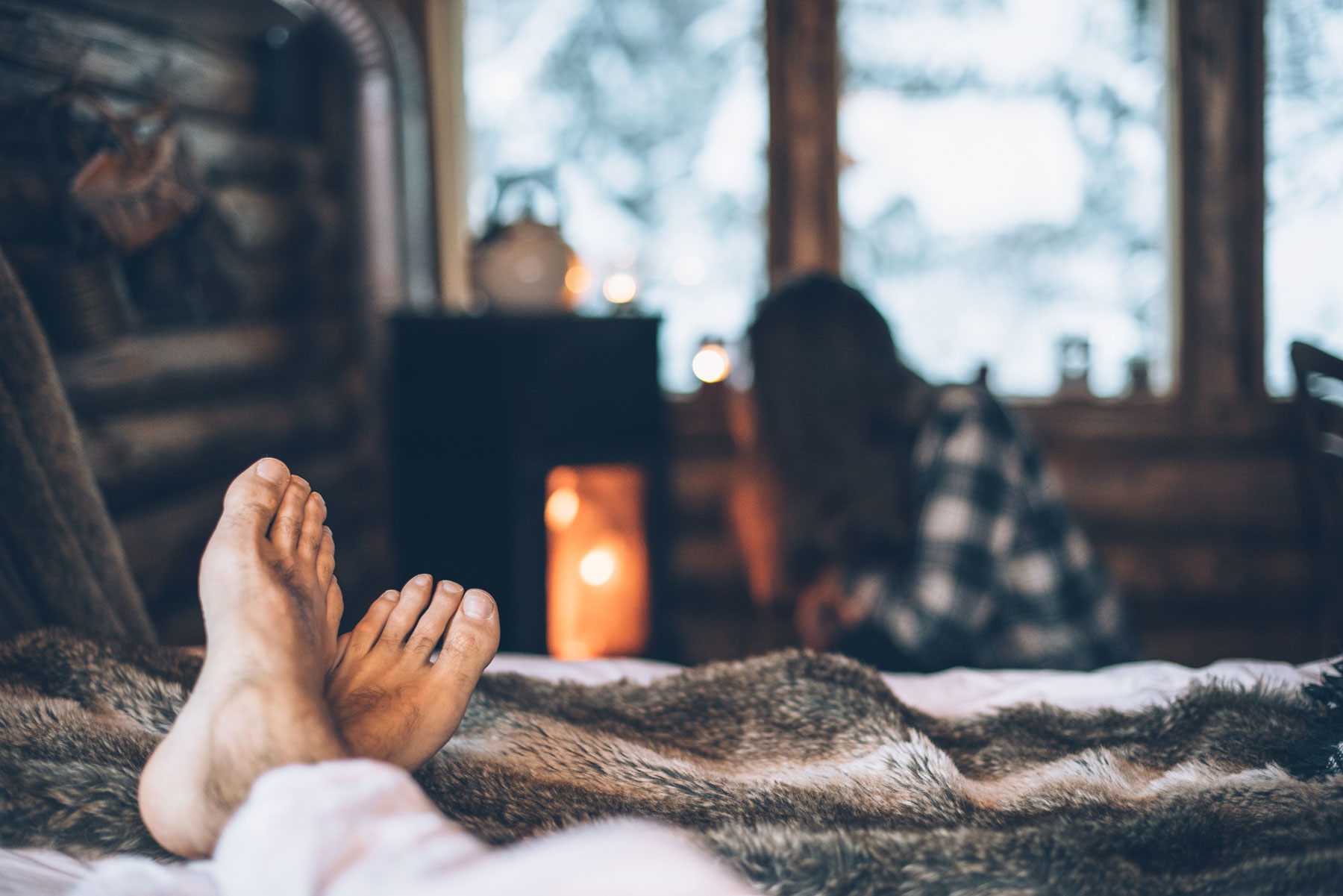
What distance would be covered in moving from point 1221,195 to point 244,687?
286 centimetres

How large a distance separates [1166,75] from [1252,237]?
553mm

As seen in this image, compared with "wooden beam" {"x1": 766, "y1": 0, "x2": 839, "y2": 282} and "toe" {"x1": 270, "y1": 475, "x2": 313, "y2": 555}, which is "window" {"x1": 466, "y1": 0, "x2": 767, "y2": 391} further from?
"toe" {"x1": 270, "y1": 475, "x2": 313, "y2": 555}

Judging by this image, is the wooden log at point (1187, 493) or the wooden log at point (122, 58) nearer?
A: the wooden log at point (122, 58)

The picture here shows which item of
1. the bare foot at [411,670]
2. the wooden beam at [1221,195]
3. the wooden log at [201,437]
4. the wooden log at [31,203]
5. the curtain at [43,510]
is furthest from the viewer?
the wooden beam at [1221,195]

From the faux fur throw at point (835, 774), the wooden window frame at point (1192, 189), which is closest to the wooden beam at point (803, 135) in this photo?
the wooden window frame at point (1192, 189)

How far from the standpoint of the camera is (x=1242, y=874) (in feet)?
1.91

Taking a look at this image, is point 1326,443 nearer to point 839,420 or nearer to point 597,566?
point 839,420

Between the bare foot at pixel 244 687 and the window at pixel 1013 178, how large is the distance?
7.36 feet

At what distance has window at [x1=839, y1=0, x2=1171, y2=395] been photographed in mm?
2635

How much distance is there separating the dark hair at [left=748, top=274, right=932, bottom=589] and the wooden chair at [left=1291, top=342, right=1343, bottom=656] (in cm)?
62

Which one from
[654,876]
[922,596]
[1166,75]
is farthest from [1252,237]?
[654,876]

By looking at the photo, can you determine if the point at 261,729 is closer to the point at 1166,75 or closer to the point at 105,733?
the point at 105,733

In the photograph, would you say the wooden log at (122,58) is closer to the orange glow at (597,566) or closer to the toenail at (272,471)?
the toenail at (272,471)

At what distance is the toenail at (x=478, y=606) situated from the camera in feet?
2.91
